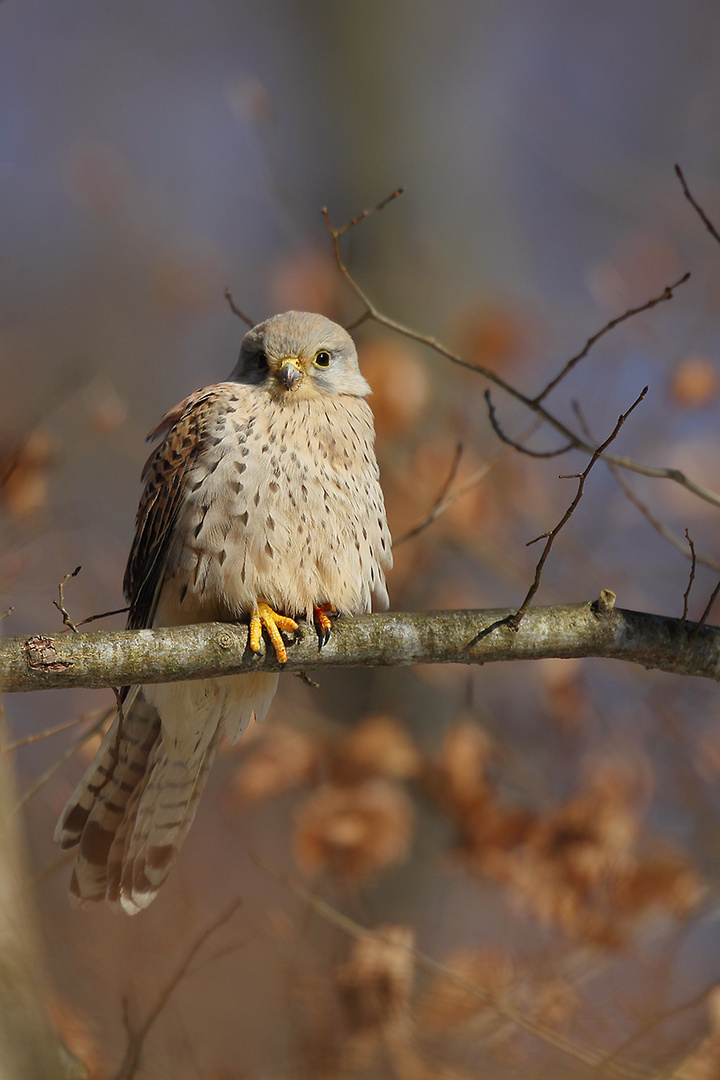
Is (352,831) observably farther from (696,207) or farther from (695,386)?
(696,207)

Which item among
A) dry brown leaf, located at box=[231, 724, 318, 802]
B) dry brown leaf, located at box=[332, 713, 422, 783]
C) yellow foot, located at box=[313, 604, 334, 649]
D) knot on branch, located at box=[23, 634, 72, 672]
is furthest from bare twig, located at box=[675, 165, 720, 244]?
dry brown leaf, located at box=[231, 724, 318, 802]

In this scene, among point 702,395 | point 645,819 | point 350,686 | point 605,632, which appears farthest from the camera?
point 350,686

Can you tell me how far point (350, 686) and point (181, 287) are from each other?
10.6 feet

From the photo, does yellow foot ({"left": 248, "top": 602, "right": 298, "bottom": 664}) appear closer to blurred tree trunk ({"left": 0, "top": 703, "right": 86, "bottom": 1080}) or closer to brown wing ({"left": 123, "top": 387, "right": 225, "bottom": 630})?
brown wing ({"left": 123, "top": 387, "right": 225, "bottom": 630})

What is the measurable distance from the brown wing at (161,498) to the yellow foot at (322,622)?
0.58 m

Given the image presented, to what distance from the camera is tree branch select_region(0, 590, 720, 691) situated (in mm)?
2562

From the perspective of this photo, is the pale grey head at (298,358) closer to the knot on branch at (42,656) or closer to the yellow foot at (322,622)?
the yellow foot at (322,622)

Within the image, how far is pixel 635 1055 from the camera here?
379 centimetres

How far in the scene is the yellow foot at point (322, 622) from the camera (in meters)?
2.78

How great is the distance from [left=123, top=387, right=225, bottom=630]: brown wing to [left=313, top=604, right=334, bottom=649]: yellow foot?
58 cm

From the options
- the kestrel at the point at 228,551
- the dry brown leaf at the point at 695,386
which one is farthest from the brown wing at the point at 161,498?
the dry brown leaf at the point at 695,386

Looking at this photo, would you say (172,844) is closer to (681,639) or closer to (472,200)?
(681,639)

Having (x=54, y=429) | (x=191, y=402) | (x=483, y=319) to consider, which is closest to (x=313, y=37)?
(x=483, y=319)

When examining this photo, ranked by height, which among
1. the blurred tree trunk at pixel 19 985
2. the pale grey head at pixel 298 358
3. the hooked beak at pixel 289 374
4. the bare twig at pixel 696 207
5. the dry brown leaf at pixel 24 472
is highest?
the bare twig at pixel 696 207
